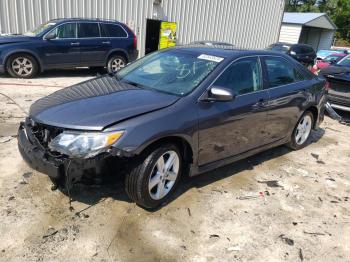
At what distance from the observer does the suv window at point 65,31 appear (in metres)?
9.80

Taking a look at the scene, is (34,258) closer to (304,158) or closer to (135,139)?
(135,139)

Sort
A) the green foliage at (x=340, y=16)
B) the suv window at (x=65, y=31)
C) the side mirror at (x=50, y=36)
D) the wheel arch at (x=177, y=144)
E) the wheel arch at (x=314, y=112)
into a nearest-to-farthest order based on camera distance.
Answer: the wheel arch at (x=177, y=144)
the wheel arch at (x=314, y=112)
the side mirror at (x=50, y=36)
the suv window at (x=65, y=31)
the green foliage at (x=340, y=16)

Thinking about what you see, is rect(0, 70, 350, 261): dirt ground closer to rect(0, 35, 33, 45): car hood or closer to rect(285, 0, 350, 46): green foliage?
rect(0, 35, 33, 45): car hood

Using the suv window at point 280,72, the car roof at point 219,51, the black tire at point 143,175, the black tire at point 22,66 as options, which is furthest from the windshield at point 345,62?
the black tire at point 22,66

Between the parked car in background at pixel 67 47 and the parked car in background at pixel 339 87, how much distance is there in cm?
613

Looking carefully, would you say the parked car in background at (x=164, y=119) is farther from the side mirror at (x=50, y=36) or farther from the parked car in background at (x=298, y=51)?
the parked car in background at (x=298, y=51)

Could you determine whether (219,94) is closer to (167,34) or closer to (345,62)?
(345,62)

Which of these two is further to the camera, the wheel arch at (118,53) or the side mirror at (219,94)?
the wheel arch at (118,53)

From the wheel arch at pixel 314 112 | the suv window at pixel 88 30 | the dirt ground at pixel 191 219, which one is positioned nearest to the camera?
the dirt ground at pixel 191 219

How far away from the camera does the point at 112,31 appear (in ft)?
35.6

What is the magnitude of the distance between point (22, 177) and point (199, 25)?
572 inches

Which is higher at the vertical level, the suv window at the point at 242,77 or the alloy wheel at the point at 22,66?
the suv window at the point at 242,77

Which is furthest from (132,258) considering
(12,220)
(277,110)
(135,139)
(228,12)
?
(228,12)

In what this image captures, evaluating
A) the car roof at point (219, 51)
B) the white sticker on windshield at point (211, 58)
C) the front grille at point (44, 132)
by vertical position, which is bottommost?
the front grille at point (44, 132)
